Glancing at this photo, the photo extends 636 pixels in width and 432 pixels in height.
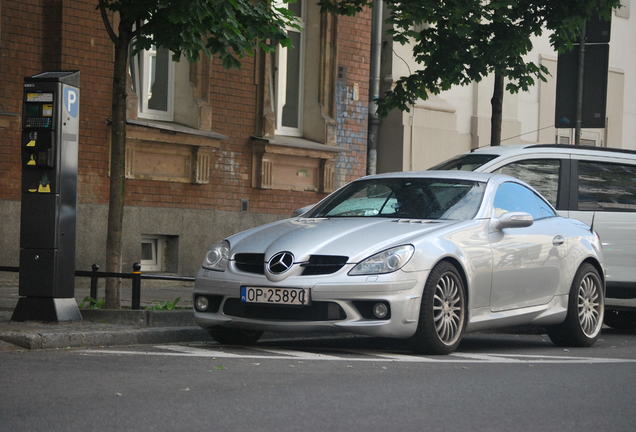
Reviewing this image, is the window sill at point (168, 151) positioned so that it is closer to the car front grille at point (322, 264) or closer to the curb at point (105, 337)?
the curb at point (105, 337)

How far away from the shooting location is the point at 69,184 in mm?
11633

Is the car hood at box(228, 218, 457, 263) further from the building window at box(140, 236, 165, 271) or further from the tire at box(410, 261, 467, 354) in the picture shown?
the building window at box(140, 236, 165, 271)

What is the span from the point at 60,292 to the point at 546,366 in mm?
4165

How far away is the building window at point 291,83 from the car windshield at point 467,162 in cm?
854

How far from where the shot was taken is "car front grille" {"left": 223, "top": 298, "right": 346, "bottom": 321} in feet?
32.3

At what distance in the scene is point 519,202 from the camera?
38.3 ft

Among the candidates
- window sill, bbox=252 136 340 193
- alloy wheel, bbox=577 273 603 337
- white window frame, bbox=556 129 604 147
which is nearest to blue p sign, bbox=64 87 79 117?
alloy wheel, bbox=577 273 603 337

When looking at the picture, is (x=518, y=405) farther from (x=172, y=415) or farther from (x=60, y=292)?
(x=60, y=292)

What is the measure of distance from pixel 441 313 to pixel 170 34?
3839mm

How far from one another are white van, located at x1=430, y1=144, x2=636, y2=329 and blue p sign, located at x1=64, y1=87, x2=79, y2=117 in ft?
13.1

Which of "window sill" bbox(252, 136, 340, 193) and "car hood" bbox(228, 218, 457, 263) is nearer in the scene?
"car hood" bbox(228, 218, 457, 263)

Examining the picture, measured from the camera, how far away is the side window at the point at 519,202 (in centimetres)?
1139

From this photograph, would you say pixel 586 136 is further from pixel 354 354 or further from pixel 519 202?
pixel 354 354

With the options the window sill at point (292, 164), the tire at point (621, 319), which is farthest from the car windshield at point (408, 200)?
the window sill at point (292, 164)
